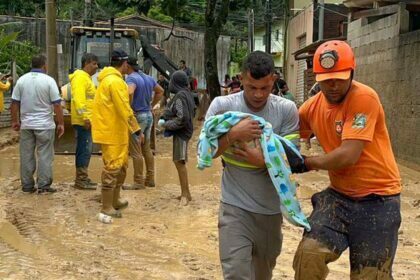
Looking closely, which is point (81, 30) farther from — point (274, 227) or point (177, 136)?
point (274, 227)

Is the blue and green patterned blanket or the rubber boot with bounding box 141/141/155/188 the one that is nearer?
the blue and green patterned blanket

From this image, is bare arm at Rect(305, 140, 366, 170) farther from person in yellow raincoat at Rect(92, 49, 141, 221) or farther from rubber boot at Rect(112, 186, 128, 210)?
rubber boot at Rect(112, 186, 128, 210)

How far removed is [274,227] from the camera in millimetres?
3691

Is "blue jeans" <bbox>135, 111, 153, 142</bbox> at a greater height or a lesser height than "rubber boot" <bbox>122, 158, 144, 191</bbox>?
greater

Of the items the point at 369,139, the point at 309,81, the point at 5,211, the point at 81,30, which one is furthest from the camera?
the point at 309,81

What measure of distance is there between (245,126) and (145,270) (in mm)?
2412

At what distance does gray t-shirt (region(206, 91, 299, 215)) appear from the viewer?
3.59m

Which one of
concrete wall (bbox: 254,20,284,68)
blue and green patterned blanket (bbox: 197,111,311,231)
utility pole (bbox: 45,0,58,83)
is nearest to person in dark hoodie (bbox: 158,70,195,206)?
blue and green patterned blanket (bbox: 197,111,311,231)

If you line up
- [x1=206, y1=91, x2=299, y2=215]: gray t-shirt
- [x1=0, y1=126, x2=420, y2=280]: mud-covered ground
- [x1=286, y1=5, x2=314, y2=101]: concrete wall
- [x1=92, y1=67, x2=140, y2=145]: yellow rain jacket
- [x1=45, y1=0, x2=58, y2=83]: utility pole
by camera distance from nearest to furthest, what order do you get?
[x1=206, y1=91, x2=299, y2=215]: gray t-shirt < [x1=0, y1=126, x2=420, y2=280]: mud-covered ground < [x1=92, y1=67, x2=140, y2=145]: yellow rain jacket < [x1=45, y1=0, x2=58, y2=83]: utility pole < [x1=286, y1=5, x2=314, y2=101]: concrete wall

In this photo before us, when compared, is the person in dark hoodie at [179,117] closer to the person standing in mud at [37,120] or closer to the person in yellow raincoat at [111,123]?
the person in yellow raincoat at [111,123]

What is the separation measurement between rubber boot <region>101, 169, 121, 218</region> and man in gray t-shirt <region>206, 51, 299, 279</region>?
3.55 metres

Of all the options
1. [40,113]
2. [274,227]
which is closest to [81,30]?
[40,113]

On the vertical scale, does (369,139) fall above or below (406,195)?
above

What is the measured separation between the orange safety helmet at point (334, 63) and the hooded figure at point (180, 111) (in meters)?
4.47
